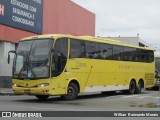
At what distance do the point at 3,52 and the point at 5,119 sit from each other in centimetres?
2267

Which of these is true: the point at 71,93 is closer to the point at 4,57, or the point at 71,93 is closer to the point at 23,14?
the point at 4,57

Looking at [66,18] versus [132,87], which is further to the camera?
[66,18]

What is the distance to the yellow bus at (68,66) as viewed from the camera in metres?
20.6

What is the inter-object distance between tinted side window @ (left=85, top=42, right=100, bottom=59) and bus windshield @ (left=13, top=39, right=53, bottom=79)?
10.9 ft

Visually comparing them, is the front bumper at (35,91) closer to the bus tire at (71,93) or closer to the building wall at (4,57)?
the bus tire at (71,93)

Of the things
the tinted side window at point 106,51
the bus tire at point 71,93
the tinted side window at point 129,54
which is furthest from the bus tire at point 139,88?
the bus tire at point 71,93

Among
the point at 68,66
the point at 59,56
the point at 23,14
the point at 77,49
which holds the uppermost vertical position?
the point at 23,14

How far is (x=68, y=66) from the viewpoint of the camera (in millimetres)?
21828

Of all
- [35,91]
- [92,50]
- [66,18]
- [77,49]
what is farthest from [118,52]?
[66,18]

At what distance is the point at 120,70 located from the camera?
1081 inches

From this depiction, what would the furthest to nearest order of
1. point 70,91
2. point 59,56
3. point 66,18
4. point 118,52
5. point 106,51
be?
point 66,18, point 118,52, point 106,51, point 70,91, point 59,56

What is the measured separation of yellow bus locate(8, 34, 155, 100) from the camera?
810 inches

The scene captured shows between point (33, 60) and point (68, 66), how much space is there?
200 centimetres

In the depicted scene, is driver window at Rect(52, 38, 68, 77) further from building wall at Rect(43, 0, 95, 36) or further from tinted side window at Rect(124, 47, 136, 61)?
building wall at Rect(43, 0, 95, 36)
